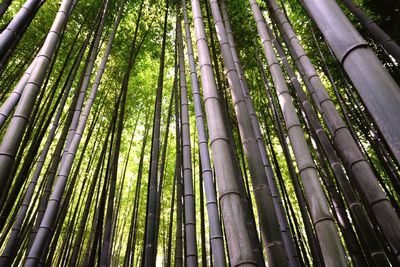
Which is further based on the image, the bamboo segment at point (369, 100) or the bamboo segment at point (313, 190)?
the bamboo segment at point (313, 190)

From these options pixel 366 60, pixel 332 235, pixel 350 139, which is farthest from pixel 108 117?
pixel 366 60

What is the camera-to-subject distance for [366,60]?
0.95m

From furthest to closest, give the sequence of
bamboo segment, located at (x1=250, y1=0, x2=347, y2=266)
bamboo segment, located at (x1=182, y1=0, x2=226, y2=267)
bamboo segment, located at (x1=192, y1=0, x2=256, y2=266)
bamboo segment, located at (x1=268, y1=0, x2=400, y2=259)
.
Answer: bamboo segment, located at (x1=182, y1=0, x2=226, y2=267) < bamboo segment, located at (x1=250, y1=0, x2=347, y2=266) < bamboo segment, located at (x1=192, y1=0, x2=256, y2=266) < bamboo segment, located at (x1=268, y1=0, x2=400, y2=259)

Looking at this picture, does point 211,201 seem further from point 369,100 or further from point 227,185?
point 369,100

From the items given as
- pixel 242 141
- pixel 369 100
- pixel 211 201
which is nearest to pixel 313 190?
pixel 242 141

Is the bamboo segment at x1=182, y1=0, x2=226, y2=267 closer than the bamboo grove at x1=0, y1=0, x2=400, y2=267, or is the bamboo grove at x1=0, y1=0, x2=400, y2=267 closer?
the bamboo grove at x1=0, y1=0, x2=400, y2=267

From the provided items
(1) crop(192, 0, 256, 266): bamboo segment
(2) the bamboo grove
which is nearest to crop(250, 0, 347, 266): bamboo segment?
(2) the bamboo grove

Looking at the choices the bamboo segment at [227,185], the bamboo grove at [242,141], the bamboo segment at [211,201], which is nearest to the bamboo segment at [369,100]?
the bamboo grove at [242,141]

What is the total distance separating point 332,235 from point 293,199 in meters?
6.77

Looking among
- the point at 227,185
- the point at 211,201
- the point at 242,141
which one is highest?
the point at 242,141

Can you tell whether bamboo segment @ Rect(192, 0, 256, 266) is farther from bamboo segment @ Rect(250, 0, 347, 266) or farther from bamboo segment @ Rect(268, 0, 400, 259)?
bamboo segment @ Rect(268, 0, 400, 259)

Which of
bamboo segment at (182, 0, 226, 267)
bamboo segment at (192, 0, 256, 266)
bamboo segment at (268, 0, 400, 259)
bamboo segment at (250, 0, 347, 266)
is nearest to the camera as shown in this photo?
bamboo segment at (268, 0, 400, 259)

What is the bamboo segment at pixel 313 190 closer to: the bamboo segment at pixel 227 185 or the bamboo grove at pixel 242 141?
the bamboo grove at pixel 242 141

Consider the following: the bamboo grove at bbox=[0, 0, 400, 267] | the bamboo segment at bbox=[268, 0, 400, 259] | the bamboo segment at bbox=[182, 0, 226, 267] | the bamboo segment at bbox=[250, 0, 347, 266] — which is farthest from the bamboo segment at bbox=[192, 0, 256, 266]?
the bamboo segment at bbox=[268, 0, 400, 259]
